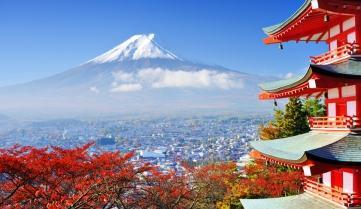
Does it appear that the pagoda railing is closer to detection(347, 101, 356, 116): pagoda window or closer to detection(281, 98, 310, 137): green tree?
detection(347, 101, 356, 116): pagoda window

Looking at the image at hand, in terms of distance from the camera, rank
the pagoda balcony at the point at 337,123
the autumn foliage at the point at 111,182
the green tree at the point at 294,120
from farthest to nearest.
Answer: the green tree at the point at 294,120 < the autumn foliage at the point at 111,182 < the pagoda balcony at the point at 337,123

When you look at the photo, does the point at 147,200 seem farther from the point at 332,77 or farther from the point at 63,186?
the point at 332,77

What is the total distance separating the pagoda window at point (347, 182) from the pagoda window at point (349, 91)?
178cm

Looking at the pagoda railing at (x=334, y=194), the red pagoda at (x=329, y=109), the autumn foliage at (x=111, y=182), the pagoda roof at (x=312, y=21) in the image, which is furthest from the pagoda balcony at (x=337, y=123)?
the autumn foliage at (x=111, y=182)

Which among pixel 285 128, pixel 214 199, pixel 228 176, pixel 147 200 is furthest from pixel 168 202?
pixel 285 128

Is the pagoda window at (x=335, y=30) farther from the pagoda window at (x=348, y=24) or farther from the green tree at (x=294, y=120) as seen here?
the green tree at (x=294, y=120)

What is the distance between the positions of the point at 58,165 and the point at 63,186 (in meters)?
1.22

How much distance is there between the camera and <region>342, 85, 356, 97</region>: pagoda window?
35.7ft

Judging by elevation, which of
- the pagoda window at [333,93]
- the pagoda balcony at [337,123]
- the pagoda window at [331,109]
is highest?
the pagoda window at [333,93]

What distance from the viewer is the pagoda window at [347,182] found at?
35.1ft

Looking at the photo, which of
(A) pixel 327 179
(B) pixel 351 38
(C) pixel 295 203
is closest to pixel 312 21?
(B) pixel 351 38

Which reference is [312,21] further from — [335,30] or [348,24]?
[348,24]

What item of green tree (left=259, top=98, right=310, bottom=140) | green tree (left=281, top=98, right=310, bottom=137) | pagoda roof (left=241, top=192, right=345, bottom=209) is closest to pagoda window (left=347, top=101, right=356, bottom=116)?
pagoda roof (left=241, top=192, right=345, bottom=209)

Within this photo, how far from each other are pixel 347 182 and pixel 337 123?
1340mm
